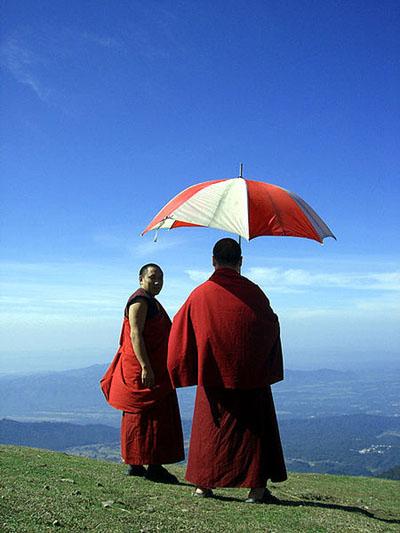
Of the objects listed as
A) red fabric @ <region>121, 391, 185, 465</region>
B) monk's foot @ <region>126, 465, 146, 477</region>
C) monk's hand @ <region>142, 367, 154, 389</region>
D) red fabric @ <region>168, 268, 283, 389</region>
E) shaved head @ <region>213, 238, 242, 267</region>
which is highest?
shaved head @ <region>213, 238, 242, 267</region>

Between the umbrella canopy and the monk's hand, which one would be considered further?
the monk's hand

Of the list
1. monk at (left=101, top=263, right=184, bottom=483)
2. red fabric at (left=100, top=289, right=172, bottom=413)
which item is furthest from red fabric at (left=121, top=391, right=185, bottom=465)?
red fabric at (left=100, top=289, right=172, bottom=413)

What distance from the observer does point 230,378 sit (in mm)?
6305

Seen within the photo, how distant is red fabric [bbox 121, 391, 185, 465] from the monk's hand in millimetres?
322

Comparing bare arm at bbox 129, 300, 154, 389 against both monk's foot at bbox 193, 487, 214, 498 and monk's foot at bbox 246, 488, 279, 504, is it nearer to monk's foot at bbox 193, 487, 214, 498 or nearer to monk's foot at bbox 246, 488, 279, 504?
monk's foot at bbox 193, 487, 214, 498

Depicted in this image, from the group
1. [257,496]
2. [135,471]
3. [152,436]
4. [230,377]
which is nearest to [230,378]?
[230,377]

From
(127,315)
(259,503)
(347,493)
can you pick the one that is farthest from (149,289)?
(347,493)

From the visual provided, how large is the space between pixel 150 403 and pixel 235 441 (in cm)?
172

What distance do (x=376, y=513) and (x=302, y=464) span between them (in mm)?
186173

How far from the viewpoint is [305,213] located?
269 inches

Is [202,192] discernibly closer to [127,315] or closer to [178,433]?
[127,315]

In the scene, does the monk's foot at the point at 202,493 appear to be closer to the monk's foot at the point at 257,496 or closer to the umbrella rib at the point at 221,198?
the monk's foot at the point at 257,496

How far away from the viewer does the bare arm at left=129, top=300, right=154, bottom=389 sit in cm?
755

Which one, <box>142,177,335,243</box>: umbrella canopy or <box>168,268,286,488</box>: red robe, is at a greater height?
<box>142,177,335,243</box>: umbrella canopy
